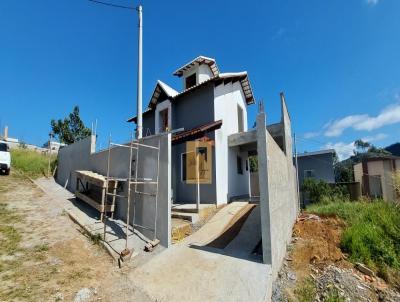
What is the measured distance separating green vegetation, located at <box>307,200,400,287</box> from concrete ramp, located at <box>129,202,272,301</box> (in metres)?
2.65

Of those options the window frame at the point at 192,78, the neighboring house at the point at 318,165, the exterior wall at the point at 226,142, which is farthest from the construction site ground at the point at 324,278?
the neighboring house at the point at 318,165

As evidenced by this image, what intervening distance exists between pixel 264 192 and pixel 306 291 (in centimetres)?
204

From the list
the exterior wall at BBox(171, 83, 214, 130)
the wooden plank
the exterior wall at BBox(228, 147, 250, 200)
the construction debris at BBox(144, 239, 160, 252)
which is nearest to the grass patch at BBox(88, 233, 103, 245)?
the wooden plank

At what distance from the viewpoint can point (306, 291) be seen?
4566mm

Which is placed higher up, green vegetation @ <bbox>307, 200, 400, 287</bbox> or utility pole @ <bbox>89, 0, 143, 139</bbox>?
utility pole @ <bbox>89, 0, 143, 139</bbox>

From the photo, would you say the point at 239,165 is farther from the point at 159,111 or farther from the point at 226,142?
the point at 159,111

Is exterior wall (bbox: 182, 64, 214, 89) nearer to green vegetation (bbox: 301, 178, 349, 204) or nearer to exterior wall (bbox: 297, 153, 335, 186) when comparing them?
green vegetation (bbox: 301, 178, 349, 204)

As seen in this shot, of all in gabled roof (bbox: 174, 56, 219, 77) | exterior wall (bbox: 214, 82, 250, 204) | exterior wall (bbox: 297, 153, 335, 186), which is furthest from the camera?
exterior wall (bbox: 297, 153, 335, 186)

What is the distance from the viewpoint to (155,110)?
13922mm

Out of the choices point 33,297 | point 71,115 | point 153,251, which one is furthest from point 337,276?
point 71,115

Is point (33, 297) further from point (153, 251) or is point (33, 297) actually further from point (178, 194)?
point (178, 194)

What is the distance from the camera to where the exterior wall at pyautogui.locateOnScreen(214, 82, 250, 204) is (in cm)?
1052

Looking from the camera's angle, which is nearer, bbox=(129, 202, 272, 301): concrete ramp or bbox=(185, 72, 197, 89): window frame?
bbox=(129, 202, 272, 301): concrete ramp

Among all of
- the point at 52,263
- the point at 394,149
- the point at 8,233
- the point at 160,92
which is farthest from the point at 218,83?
the point at 394,149
